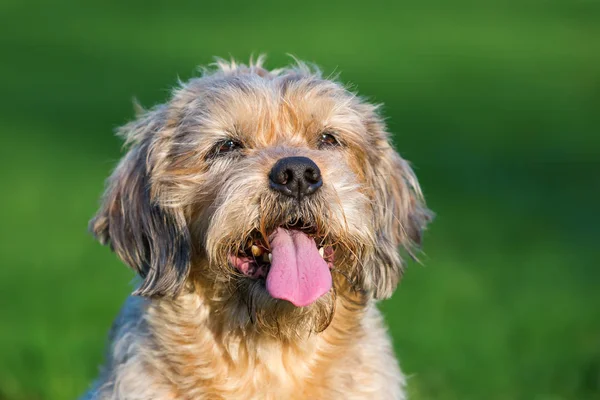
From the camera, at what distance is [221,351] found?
5.46 metres

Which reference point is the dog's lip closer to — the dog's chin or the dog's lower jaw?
the dog's chin

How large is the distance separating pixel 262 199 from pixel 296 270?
1.13 ft

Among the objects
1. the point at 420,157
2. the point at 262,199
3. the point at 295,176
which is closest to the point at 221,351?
the point at 262,199

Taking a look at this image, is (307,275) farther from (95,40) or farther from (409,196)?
(95,40)

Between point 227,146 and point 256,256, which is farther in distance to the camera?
point 227,146

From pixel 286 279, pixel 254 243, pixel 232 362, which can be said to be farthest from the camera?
pixel 232 362

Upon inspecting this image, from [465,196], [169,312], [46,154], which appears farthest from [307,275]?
[46,154]

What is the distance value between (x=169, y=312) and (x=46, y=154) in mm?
11913

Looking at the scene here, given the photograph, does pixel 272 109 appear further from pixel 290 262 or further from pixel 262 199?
pixel 290 262

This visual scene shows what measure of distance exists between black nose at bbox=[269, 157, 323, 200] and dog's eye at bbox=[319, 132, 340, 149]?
1.48 ft

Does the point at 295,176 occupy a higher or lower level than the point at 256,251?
higher

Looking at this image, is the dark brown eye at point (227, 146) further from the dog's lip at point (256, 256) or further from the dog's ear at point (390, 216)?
the dog's ear at point (390, 216)

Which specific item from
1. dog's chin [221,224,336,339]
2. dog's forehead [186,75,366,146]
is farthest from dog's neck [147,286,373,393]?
dog's forehead [186,75,366,146]

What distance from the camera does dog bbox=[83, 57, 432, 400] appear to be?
17.0 feet
